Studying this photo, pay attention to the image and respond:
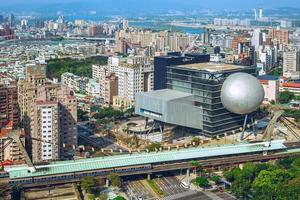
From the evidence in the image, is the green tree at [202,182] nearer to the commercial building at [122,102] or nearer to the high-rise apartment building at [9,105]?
the high-rise apartment building at [9,105]

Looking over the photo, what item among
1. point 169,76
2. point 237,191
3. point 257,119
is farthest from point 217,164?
point 257,119

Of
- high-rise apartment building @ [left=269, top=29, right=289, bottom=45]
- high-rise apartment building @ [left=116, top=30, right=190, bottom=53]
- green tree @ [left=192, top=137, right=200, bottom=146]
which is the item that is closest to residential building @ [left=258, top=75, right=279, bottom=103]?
green tree @ [left=192, top=137, right=200, bottom=146]

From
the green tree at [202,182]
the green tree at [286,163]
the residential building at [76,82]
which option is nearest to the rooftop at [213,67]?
the green tree at [286,163]

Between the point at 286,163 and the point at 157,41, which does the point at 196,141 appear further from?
the point at 157,41

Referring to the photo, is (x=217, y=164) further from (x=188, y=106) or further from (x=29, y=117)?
(x=29, y=117)

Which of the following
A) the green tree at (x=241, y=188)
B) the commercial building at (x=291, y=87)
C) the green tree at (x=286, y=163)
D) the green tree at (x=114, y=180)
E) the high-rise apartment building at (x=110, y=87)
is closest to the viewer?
the green tree at (x=241, y=188)

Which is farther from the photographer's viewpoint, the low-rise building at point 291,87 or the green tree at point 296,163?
the low-rise building at point 291,87

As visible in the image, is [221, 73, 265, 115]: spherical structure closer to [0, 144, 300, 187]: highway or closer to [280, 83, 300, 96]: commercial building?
[0, 144, 300, 187]: highway
